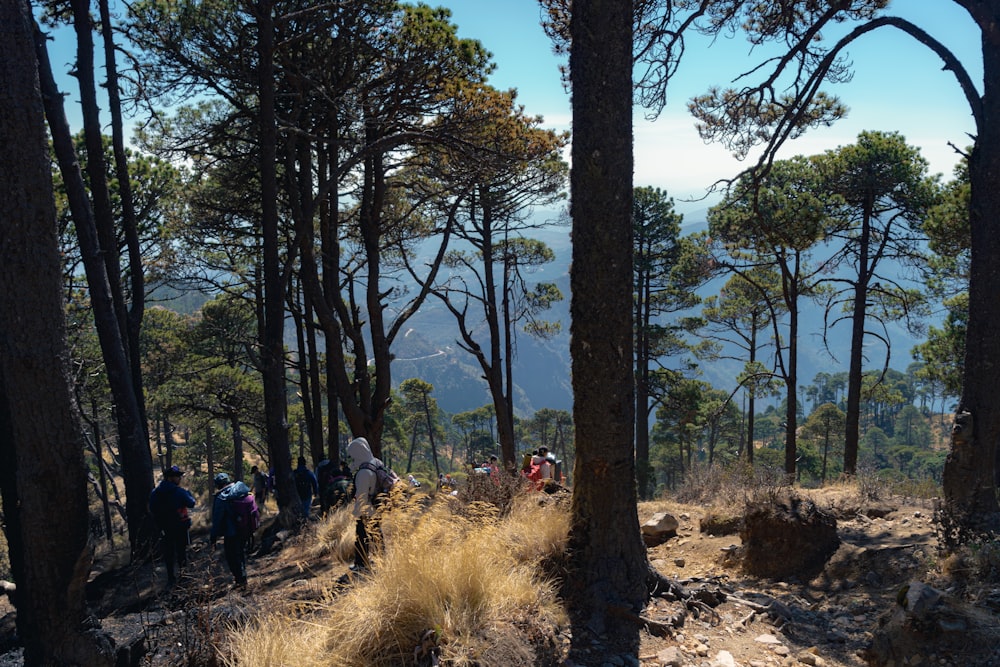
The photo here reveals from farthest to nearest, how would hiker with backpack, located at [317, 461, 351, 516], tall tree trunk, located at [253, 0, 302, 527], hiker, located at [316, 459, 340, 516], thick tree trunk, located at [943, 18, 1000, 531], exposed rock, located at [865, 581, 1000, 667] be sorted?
hiker, located at [316, 459, 340, 516], tall tree trunk, located at [253, 0, 302, 527], hiker with backpack, located at [317, 461, 351, 516], thick tree trunk, located at [943, 18, 1000, 531], exposed rock, located at [865, 581, 1000, 667]

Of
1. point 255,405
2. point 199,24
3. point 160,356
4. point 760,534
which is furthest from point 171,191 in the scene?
point 760,534

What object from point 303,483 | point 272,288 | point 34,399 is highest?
point 272,288

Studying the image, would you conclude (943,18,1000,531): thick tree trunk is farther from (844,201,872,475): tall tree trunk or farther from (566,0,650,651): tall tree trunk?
(844,201,872,475): tall tree trunk

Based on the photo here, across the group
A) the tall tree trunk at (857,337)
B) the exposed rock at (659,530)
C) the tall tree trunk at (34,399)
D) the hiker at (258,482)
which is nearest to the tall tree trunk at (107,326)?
the tall tree trunk at (34,399)

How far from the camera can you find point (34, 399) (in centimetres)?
425

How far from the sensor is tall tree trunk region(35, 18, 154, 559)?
26.1 feet

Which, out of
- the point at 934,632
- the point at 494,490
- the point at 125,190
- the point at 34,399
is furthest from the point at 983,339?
the point at 125,190

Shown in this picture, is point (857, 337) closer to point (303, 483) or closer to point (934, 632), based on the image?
point (934, 632)

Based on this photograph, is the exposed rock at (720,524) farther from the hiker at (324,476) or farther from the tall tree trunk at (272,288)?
the tall tree trunk at (272,288)

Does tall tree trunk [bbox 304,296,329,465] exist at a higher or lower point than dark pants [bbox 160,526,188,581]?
higher

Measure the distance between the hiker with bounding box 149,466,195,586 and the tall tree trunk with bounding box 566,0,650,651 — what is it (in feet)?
16.7

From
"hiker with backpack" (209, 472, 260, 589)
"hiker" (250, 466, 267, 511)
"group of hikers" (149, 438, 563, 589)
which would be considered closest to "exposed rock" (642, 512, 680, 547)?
"group of hikers" (149, 438, 563, 589)

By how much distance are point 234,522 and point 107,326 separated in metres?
3.86

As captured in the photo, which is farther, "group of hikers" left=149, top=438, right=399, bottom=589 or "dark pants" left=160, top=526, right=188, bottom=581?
"dark pants" left=160, top=526, right=188, bottom=581
